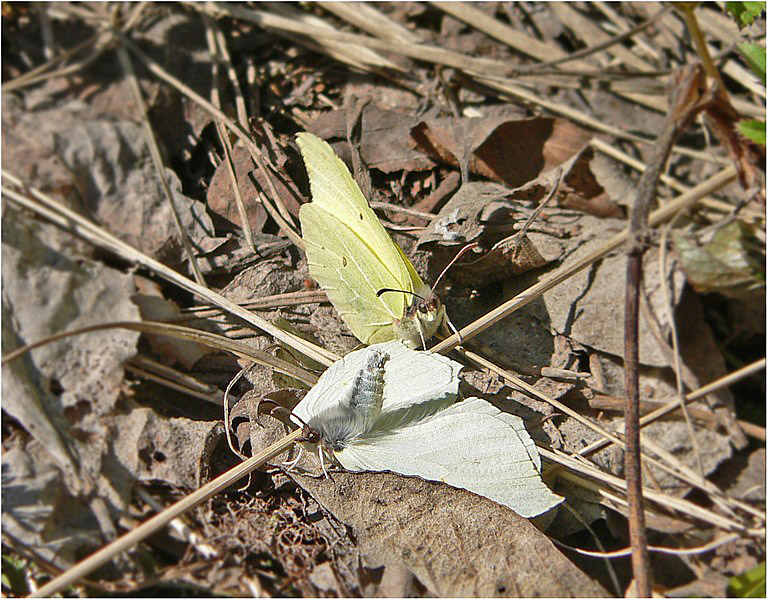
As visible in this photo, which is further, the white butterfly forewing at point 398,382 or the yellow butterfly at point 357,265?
the yellow butterfly at point 357,265

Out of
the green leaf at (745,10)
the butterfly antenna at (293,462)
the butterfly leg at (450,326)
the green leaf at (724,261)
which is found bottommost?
the butterfly antenna at (293,462)

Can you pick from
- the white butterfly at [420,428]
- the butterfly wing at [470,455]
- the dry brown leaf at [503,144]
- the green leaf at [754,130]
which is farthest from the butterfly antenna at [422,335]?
the green leaf at [754,130]

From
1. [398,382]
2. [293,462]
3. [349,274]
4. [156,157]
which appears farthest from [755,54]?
[156,157]

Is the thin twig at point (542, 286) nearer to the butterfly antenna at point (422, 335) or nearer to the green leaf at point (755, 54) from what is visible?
the butterfly antenna at point (422, 335)

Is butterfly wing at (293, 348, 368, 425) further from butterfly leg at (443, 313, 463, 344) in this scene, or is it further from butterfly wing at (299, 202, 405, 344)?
butterfly leg at (443, 313, 463, 344)

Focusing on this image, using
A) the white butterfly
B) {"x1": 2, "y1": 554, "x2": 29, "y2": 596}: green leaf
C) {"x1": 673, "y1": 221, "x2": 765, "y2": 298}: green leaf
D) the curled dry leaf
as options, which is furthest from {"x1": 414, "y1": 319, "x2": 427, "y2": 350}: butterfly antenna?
{"x1": 2, "y1": 554, "x2": 29, "y2": 596}: green leaf

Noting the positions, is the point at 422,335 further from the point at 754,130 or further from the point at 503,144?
the point at 754,130

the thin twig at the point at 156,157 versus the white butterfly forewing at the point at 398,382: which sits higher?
the thin twig at the point at 156,157

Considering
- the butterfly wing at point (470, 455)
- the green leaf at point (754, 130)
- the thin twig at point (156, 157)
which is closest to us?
the butterfly wing at point (470, 455)
